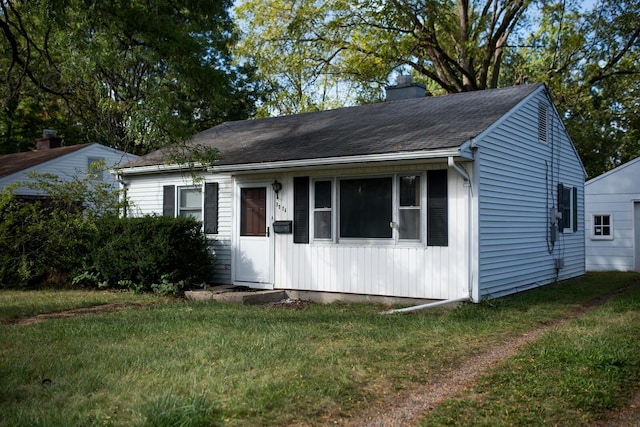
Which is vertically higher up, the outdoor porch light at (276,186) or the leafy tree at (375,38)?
the leafy tree at (375,38)

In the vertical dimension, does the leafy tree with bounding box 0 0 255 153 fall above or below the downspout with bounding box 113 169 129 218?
above

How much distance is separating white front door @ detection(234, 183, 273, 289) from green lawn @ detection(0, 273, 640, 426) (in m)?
2.47

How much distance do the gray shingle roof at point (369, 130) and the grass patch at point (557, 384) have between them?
12.2 ft

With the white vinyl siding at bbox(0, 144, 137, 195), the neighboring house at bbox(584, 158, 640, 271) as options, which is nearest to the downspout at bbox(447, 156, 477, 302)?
the neighboring house at bbox(584, 158, 640, 271)

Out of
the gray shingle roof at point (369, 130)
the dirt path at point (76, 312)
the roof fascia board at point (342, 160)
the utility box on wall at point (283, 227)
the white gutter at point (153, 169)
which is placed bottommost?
the dirt path at point (76, 312)

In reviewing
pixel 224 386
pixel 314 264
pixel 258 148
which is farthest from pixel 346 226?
pixel 224 386

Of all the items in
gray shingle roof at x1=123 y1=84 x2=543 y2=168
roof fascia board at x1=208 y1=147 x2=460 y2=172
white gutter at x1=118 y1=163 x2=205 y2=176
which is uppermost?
gray shingle roof at x1=123 y1=84 x2=543 y2=168

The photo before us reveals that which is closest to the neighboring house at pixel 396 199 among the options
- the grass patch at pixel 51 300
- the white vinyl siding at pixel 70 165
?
the grass patch at pixel 51 300

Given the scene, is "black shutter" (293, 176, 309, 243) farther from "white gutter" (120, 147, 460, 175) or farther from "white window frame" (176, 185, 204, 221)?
"white window frame" (176, 185, 204, 221)

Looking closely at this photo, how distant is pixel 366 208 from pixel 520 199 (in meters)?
3.19

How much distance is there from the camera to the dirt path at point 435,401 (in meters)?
4.39

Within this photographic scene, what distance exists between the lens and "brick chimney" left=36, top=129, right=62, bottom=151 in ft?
82.5

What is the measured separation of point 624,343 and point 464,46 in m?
16.0

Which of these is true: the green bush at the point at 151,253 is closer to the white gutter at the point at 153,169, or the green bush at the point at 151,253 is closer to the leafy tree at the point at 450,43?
the white gutter at the point at 153,169
